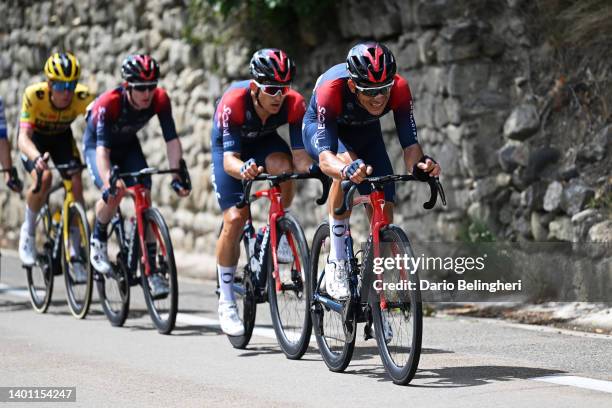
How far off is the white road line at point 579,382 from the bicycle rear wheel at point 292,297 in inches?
62.7

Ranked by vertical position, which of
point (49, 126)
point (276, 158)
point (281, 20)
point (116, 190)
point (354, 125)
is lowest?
point (116, 190)

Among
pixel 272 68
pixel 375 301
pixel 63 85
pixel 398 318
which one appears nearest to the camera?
pixel 398 318

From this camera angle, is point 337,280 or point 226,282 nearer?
point 337,280

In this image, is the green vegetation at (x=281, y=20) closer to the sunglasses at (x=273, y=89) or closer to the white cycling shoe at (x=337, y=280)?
the sunglasses at (x=273, y=89)

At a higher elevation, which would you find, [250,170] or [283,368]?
[250,170]

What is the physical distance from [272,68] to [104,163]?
221 cm

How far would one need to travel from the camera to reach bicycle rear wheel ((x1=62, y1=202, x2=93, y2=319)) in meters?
10.2

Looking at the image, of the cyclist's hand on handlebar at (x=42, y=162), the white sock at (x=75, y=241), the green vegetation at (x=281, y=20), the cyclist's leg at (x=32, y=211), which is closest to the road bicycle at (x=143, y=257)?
the white sock at (x=75, y=241)

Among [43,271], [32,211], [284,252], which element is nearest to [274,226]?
[284,252]

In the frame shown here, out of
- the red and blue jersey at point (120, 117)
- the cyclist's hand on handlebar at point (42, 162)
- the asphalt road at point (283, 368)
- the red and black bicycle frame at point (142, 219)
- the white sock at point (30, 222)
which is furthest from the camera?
the white sock at point (30, 222)

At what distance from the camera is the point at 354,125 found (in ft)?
24.6

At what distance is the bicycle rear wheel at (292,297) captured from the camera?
7.67 metres

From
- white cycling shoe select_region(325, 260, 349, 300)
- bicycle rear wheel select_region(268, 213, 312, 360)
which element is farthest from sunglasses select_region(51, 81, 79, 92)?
white cycling shoe select_region(325, 260, 349, 300)

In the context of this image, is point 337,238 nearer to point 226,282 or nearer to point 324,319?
point 324,319
